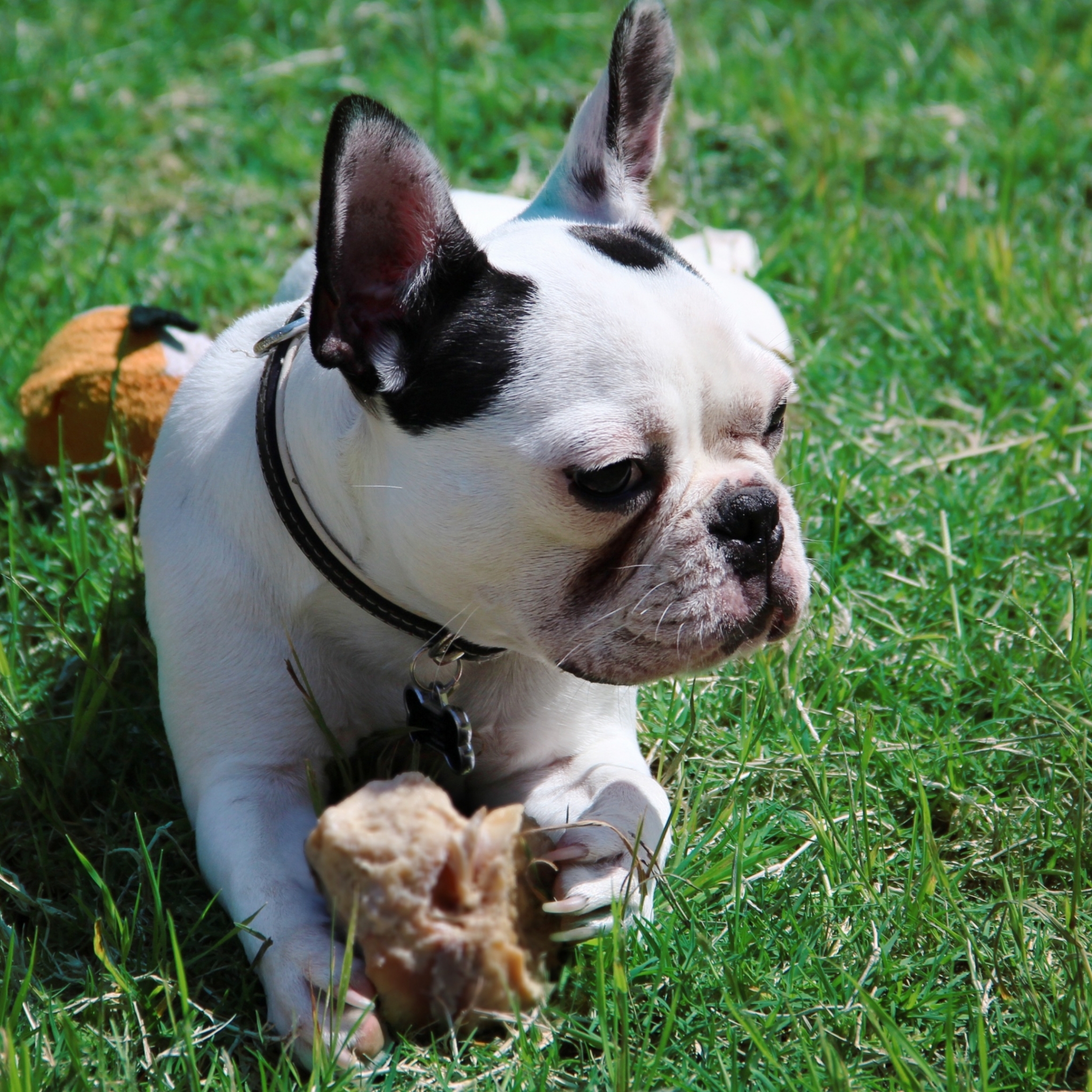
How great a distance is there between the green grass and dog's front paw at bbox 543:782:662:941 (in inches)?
2.7

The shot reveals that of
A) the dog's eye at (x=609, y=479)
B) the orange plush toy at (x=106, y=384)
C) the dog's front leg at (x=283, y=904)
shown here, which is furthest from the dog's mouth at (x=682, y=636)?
the orange plush toy at (x=106, y=384)

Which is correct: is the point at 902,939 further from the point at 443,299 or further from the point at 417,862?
the point at 443,299

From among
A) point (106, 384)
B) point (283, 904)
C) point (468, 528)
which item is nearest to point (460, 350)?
point (468, 528)

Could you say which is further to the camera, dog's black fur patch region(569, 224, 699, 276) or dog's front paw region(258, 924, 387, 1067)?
dog's black fur patch region(569, 224, 699, 276)

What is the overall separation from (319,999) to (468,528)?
78 cm

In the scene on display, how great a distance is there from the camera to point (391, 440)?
220 centimetres

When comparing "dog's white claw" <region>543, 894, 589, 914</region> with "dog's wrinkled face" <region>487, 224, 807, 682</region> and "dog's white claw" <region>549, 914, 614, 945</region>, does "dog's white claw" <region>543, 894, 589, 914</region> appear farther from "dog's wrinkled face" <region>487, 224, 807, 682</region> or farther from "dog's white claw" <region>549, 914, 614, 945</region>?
"dog's wrinkled face" <region>487, 224, 807, 682</region>

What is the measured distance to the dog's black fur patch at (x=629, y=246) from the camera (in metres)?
2.34

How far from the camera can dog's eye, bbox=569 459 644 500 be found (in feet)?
6.95

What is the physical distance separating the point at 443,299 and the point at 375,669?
0.74 metres

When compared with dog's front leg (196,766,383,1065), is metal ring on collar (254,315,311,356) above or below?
above

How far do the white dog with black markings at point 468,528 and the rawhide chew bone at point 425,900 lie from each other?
0.31 feet

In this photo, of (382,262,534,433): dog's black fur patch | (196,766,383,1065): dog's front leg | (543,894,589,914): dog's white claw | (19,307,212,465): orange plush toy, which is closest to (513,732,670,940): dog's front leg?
(543,894,589,914): dog's white claw

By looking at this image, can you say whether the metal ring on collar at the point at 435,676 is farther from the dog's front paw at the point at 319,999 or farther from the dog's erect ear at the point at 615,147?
the dog's erect ear at the point at 615,147
